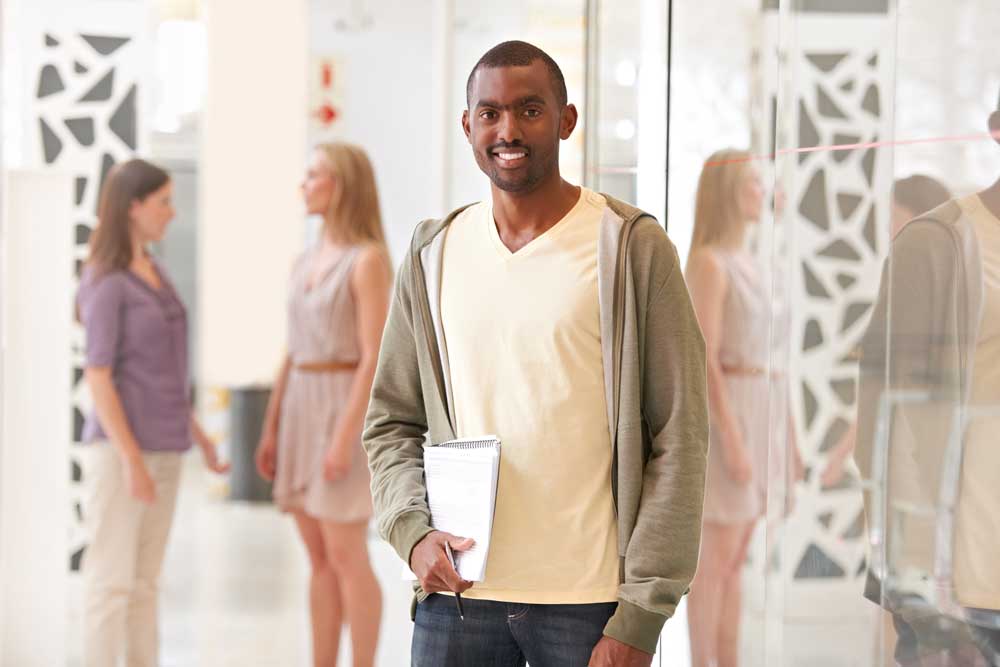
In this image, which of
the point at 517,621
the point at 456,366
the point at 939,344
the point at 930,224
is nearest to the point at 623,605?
the point at 517,621

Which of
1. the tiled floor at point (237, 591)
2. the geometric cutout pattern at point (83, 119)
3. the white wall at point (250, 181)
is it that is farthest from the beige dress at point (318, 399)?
the geometric cutout pattern at point (83, 119)

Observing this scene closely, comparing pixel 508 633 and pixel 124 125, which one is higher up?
pixel 124 125

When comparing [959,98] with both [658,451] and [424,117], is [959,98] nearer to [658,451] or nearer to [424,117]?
[658,451]

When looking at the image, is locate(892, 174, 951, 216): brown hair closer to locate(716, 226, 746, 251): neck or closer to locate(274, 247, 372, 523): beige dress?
locate(716, 226, 746, 251): neck

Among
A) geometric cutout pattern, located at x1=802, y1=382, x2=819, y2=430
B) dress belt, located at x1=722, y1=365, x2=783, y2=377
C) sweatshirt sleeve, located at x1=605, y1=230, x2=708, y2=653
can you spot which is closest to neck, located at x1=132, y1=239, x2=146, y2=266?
dress belt, located at x1=722, y1=365, x2=783, y2=377

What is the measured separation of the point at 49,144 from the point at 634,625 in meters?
2.80

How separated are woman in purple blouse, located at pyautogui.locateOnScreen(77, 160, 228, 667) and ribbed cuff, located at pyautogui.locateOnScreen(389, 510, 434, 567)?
205 cm

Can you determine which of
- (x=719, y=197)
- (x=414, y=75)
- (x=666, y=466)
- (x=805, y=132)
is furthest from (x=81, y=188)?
(x=666, y=466)

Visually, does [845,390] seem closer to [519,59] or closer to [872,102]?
[872,102]

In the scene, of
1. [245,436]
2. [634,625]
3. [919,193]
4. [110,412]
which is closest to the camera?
[634,625]

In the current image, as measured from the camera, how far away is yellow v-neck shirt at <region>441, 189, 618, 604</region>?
173 centimetres

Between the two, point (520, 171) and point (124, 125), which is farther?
point (124, 125)

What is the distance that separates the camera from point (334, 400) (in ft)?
12.2

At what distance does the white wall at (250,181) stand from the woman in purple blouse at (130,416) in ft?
0.56
